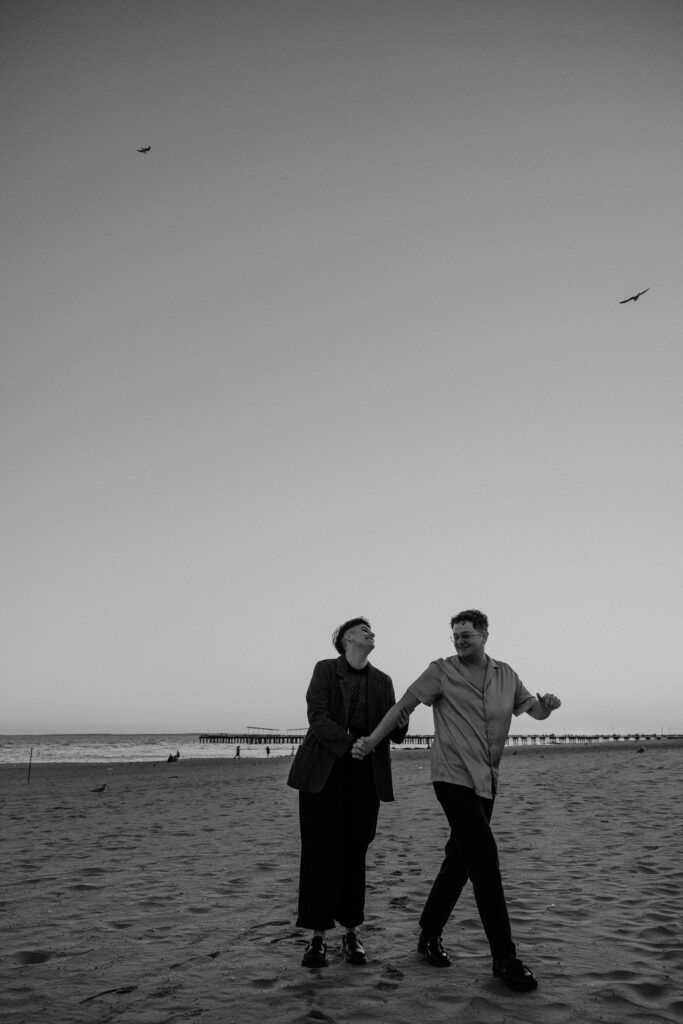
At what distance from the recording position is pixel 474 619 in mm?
4551

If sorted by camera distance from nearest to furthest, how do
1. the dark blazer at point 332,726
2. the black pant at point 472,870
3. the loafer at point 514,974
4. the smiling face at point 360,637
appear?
the loafer at point 514,974 → the black pant at point 472,870 → the dark blazer at point 332,726 → the smiling face at point 360,637

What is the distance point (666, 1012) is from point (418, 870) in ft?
12.7

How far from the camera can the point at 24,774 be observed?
2544 centimetres

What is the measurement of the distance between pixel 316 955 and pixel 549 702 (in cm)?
208

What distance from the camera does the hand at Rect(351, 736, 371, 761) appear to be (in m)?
4.27

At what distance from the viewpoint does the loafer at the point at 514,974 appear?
11.8 ft

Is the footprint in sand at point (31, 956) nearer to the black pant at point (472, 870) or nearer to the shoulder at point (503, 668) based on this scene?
the black pant at point (472, 870)

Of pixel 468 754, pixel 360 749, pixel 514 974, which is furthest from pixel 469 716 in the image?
pixel 514 974

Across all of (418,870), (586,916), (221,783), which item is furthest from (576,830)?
(221,783)

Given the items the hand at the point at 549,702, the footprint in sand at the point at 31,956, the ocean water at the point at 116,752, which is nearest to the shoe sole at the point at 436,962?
the hand at the point at 549,702

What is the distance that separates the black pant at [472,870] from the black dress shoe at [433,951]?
36mm

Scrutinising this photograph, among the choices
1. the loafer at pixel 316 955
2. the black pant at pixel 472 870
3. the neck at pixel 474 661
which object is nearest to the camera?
the black pant at pixel 472 870

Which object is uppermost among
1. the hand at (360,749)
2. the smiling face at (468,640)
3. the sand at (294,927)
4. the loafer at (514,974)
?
the smiling face at (468,640)

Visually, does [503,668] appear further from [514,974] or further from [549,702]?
[514,974]
